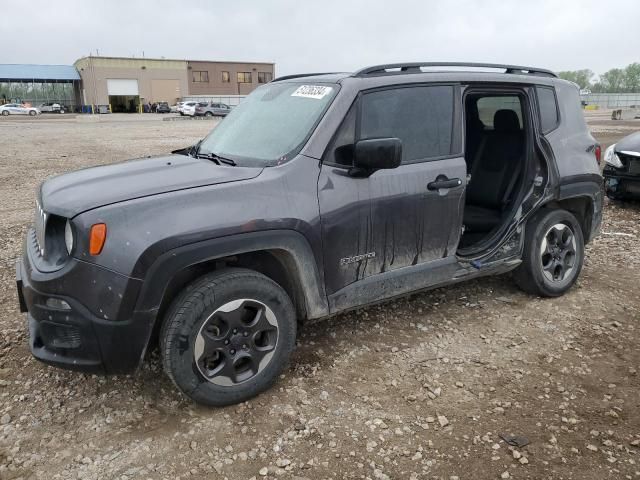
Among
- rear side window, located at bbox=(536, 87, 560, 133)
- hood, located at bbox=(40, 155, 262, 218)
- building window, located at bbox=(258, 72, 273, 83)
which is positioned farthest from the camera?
building window, located at bbox=(258, 72, 273, 83)

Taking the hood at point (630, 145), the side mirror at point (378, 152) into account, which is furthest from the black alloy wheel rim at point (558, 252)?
the hood at point (630, 145)

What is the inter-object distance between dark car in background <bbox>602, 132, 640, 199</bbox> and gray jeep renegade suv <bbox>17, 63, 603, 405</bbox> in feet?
12.0

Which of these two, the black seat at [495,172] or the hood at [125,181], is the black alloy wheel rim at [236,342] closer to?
the hood at [125,181]

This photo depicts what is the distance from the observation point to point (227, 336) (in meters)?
2.94

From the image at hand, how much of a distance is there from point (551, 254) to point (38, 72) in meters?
77.8

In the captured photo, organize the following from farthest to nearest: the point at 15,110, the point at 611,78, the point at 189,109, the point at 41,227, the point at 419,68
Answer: the point at 611,78, the point at 15,110, the point at 189,109, the point at 419,68, the point at 41,227

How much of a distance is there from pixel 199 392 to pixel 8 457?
3.21 feet

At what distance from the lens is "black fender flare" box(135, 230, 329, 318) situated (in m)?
2.66

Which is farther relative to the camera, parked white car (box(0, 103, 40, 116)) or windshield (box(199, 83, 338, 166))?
parked white car (box(0, 103, 40, 116))

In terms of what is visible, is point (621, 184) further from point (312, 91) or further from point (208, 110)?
point (208, 110)

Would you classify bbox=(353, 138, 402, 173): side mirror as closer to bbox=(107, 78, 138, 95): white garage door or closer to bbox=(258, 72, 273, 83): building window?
bbox=(107, 78, 138, 95): white garage door

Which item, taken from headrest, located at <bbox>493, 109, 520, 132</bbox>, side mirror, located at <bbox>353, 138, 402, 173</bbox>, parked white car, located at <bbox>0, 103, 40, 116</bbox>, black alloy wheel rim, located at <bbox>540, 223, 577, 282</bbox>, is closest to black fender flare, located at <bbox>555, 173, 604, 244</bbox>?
black alloy wheel rim, located at <bbox>540, 223, 577, 282</bbox>

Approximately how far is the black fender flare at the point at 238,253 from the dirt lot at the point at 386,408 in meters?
0.61

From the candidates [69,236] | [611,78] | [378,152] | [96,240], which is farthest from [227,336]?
[611,78]
